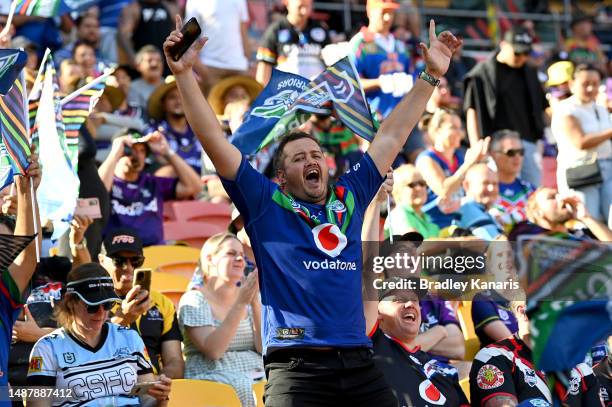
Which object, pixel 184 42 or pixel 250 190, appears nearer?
pixel 184 42

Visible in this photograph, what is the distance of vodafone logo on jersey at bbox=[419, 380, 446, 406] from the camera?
650 cm

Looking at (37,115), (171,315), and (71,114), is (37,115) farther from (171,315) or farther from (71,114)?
(171,315)

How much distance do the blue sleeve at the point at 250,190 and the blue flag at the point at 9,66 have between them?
154cm

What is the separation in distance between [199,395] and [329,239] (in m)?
1.81

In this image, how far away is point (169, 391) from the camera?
19.8 ft

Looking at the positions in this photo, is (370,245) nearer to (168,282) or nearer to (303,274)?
(303,274)

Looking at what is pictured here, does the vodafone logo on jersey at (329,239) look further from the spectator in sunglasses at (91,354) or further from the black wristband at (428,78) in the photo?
the spectator in sunglasses at (91,354)

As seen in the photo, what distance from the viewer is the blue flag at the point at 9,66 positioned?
19.6ft

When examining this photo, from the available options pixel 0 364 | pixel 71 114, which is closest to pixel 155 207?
pixel 71 114

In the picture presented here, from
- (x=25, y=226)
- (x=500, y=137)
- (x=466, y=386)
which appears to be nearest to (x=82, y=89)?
(x=25, y=226)

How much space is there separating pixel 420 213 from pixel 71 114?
306 cm

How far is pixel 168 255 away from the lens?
29.3 feet

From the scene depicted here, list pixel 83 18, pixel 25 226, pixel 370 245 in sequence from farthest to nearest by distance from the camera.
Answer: pixel 83 18 < pixel 370 245 < pixel 25 226

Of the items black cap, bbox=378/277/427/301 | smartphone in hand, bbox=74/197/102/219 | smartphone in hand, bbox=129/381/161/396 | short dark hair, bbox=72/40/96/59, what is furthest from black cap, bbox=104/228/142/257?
short dark hair, bbox=72/40/96/59
